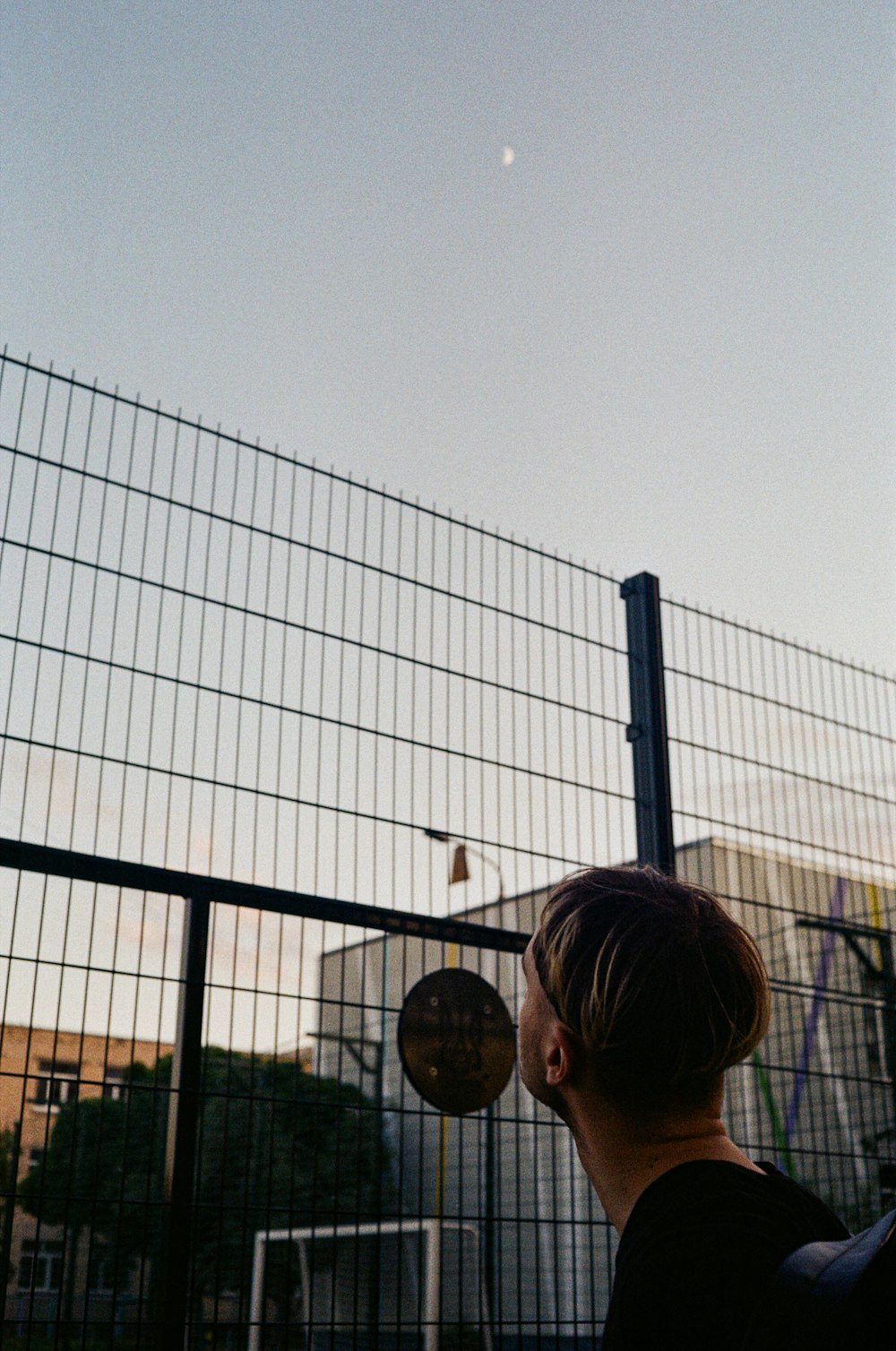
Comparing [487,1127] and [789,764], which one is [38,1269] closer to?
[487,1127]

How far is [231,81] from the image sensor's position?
20.6 feet

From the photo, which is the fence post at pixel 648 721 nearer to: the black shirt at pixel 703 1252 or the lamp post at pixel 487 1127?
the lamp post at pixel 487 1127

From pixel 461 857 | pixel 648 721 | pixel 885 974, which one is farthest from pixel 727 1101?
pixel 461 857

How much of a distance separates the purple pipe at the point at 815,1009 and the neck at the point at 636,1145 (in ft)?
15.2

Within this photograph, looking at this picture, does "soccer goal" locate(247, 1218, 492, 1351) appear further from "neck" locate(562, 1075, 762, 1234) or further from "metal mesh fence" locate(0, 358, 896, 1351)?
"neck" locate(562, 1075, 762, 1234)

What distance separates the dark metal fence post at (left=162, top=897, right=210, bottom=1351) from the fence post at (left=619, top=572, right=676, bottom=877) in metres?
1.99

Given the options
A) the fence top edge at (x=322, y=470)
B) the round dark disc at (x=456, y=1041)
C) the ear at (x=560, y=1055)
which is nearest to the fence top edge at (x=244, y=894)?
the round dark disc at (x=456, y=1041)

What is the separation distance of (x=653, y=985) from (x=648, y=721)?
15.1ft

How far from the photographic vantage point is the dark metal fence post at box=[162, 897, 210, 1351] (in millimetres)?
3623

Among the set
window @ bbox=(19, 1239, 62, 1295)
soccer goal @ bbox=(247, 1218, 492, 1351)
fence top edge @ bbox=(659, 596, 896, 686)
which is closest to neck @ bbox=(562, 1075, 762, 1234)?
window @ bbox=(19, 1239, 62, 1295)

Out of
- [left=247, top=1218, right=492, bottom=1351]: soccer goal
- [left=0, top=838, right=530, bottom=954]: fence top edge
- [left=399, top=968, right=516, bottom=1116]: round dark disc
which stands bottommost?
[left=247, top=1218, right=492, bottom=1351]: soccer goal

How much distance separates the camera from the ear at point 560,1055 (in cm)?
100

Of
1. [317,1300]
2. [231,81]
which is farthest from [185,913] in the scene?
[317,1300]

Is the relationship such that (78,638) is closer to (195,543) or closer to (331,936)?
(195,543)
